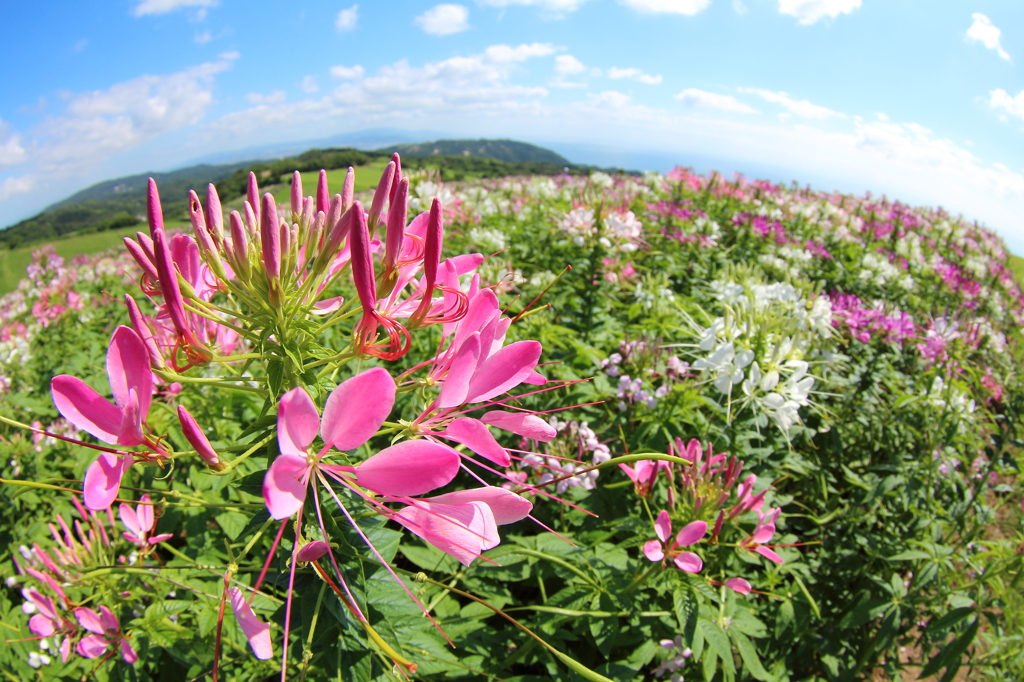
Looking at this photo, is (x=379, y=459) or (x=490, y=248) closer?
(x=379, y=459)

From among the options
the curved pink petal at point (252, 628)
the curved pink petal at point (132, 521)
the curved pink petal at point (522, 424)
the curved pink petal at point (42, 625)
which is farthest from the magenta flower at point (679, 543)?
the curved pink petal at point (42, 625)

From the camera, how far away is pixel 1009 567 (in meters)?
2.47

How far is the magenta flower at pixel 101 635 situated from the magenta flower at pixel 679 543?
193 centimetres

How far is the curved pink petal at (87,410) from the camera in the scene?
76 centimetres

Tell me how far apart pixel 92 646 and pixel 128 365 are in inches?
64.0

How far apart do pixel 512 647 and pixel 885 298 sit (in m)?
6.17

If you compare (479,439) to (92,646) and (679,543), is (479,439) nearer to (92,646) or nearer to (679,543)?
(679,543)

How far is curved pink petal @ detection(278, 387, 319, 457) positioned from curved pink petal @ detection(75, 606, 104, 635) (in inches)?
65.0

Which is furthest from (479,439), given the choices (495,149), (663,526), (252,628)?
(495,149)

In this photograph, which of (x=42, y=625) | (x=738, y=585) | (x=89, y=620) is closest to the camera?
(x=89, y=620)

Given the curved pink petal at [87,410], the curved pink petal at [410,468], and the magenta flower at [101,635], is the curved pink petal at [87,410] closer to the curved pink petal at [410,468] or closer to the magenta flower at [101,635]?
the curved pink petal at [410,468]

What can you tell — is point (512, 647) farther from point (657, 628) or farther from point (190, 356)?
point (190, 356)

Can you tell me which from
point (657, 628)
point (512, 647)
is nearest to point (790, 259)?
point (657, 628)

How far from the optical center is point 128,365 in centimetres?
78
